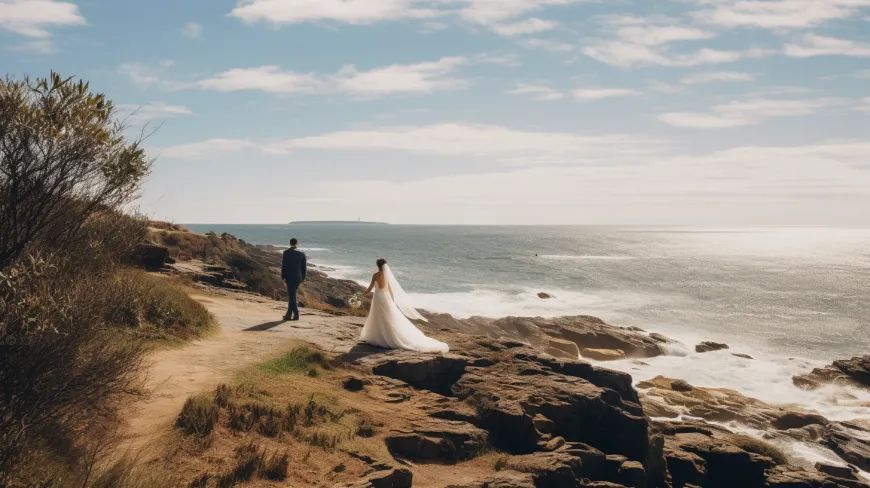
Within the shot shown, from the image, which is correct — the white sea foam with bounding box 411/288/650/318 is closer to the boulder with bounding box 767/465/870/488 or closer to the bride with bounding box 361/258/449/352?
the boulder with bounding box 767/465/870/488

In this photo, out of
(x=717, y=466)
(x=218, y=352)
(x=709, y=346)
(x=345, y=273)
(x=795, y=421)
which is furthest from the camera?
(x=345, y=273)

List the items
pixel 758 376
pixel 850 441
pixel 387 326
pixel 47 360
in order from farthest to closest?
1. pixel 758 376
2. pixel 850 441
3. pixel 387 326
4. pixel 47 360

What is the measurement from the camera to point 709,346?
144 feet

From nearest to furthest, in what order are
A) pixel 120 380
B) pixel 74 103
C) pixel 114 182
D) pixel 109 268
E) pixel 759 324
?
pixel 120 380 < pixel 74 103 < pixel 114 182 < pixel 109 268 < pixel 759 324

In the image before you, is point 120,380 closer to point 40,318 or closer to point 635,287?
point 40,318

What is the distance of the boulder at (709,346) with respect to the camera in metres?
43.3

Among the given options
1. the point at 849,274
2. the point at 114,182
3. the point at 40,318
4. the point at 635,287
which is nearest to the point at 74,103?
the point at 114,182

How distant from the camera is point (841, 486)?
720 inches

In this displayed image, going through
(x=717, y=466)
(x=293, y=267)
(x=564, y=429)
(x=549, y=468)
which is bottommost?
(x=717, y=466)

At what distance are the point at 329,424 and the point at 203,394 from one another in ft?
7.55

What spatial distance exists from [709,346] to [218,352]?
40023 mm

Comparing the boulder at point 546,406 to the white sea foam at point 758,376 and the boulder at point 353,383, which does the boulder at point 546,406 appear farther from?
the white sea foam at point 758,376

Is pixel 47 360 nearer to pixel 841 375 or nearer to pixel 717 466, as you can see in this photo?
pixel 717 466

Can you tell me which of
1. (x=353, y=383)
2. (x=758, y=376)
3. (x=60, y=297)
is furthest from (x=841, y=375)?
(x=60, y=297)
